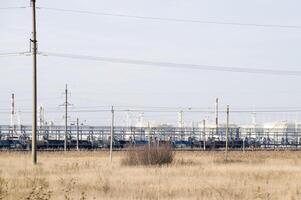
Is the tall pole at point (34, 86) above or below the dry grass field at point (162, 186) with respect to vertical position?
above

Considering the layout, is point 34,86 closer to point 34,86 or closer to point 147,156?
point 34,86

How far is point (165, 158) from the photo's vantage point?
23891 mm

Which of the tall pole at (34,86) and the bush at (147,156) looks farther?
the bush at (147,156)

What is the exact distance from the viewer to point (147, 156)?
23375 millimetres

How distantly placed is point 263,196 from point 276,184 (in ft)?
10.7

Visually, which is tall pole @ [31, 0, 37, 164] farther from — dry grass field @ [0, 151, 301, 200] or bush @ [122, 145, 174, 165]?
dry grass field @ [0, 151, 301, 200]

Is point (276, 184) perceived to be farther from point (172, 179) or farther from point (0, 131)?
point (0, 131)

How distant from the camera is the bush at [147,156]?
23.3 metres

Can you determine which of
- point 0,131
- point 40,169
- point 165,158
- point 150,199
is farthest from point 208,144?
point 150,199

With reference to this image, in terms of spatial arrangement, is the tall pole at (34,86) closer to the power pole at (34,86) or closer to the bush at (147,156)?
the power pole at (34,86)

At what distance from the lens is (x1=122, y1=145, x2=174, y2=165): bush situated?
2327 cm

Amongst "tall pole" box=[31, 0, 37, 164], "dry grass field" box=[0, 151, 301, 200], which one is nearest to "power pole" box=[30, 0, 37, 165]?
"tall pole" box=[31, 0, 37, 164]

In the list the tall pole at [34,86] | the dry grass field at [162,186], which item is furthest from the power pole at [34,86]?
the dry grass field at [162,186]

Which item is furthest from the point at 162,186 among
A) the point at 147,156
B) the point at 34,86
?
the point at 34,86
